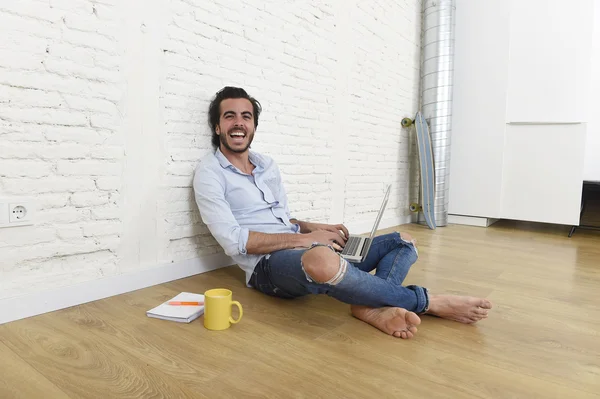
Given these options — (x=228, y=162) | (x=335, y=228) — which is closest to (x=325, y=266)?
(x=335, y=228)

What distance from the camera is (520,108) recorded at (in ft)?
12.5

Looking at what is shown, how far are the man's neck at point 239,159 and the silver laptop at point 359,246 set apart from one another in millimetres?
601

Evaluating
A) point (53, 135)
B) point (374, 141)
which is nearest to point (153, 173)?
point (53, 135)

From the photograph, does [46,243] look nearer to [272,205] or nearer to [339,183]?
[272,205]

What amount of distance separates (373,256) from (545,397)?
886mm

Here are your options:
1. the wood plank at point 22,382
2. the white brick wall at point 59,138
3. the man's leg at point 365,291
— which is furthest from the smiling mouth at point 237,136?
the wood plank at point 22,382

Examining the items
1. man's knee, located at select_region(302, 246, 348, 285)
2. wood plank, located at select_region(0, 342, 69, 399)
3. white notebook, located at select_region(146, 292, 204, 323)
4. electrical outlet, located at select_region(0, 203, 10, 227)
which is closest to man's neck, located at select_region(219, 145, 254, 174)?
white notebook, located at select_region(146, 292, 204, 323)

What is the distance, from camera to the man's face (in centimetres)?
199

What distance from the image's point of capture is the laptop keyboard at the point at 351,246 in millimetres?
1824

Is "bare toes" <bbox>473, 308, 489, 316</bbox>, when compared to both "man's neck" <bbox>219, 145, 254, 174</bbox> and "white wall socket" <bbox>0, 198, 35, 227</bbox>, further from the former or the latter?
"white wall socket" <bbox>0, 198, 35, 227</bbox>

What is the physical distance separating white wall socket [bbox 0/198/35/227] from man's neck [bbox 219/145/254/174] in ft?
2.74

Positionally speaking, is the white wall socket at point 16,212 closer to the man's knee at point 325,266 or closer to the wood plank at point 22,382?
the wood plank at point 22,382

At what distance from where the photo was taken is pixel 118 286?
71.4 inches

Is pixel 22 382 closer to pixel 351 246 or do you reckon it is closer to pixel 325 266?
pixel 325 266
